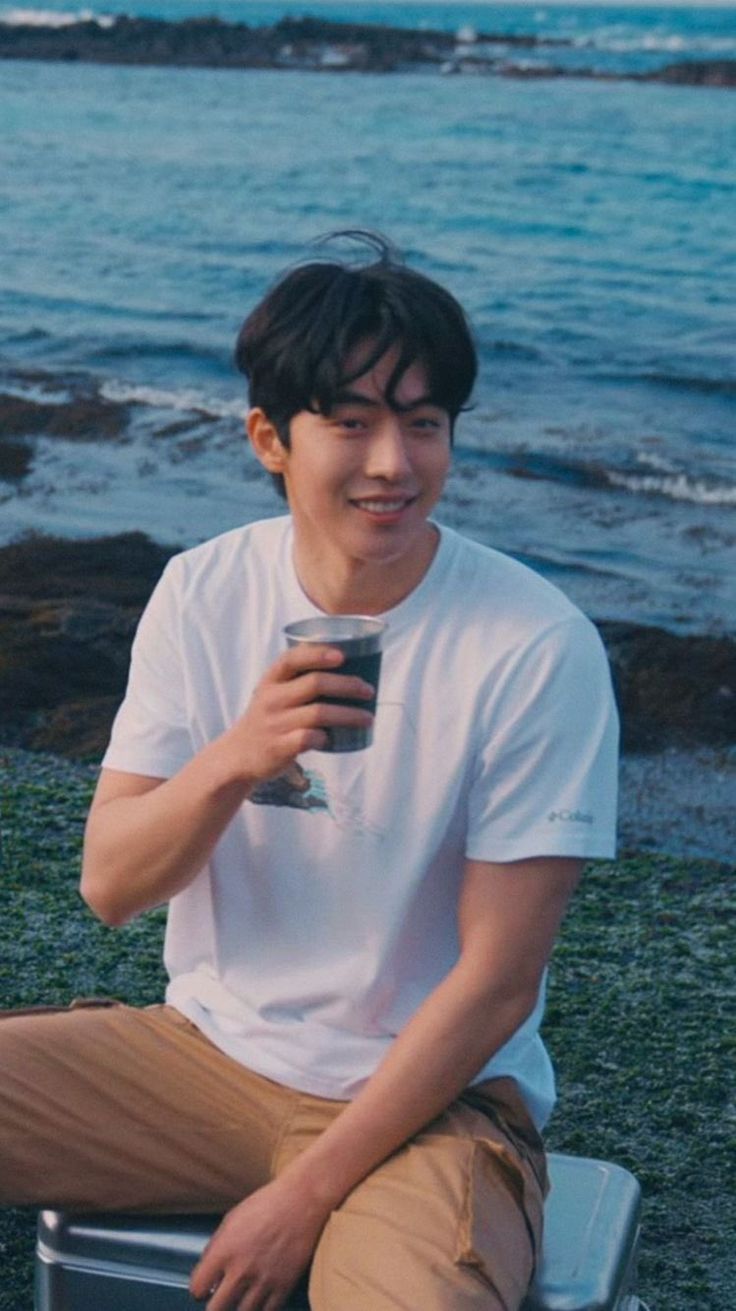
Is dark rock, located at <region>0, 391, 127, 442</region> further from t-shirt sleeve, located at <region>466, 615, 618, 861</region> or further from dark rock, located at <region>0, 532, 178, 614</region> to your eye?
t-shirt sleeve, located at <region>466, 615, 618, 861</region>

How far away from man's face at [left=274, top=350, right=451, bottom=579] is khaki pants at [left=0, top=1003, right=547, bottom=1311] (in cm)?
75

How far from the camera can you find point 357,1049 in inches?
98.7

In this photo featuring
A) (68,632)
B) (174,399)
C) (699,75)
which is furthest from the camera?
(699,75)

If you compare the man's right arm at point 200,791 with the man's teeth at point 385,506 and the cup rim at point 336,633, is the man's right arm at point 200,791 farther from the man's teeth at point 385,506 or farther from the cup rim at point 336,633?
the man's teeth at point 385,506

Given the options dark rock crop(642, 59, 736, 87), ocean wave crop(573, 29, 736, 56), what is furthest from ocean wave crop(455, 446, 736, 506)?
ocean wave crop(573, 29, 736, 56)

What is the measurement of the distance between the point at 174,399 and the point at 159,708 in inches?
490

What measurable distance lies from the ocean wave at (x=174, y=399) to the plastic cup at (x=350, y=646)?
11868 millimetres

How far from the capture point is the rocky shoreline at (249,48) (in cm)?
6138

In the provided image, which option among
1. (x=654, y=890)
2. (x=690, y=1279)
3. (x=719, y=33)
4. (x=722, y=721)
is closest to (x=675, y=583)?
(x=722, y=721)

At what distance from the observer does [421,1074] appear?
237cm

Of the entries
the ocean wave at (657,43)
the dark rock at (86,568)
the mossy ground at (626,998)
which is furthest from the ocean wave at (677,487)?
the ocean wave at (657,43)

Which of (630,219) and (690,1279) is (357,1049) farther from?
(630,219)

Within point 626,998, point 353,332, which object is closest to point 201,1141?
point 353,332

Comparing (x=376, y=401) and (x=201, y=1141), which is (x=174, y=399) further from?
(x=201, y=1141)
